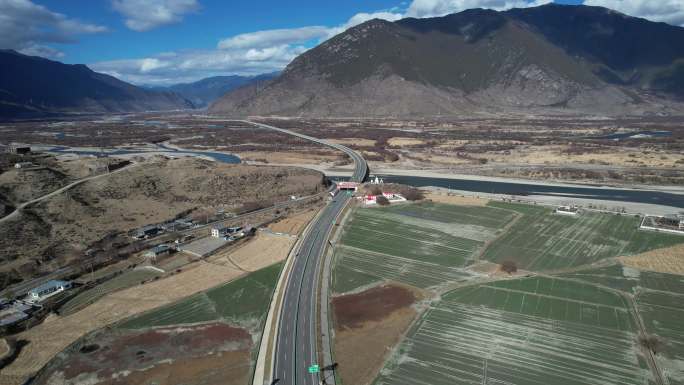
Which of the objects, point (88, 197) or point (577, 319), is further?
A: point (88, 197)

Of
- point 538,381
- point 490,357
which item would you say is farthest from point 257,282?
point 538,381

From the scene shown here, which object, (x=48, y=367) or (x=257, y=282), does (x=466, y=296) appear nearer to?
(x=257, y=282)

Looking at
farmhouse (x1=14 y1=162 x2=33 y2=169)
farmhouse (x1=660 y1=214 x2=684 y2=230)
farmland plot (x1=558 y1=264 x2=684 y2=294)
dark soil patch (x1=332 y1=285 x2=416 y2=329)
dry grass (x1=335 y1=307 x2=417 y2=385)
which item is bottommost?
dry grass (x1=335 y1=307 x2=417 y2=385)

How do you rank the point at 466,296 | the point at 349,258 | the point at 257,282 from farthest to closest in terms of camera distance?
the point at 349,258 → the point at 257,282 → the point at 466,296

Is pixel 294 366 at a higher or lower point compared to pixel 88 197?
lower

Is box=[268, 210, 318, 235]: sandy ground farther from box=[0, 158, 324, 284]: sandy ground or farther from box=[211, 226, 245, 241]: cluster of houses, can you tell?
box=[0, 158, 324, 284]: sandy ground

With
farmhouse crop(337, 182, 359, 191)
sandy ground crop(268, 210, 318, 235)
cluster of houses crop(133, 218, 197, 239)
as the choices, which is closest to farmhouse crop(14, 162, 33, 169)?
cluster of houses crop(133, 218, 197, 239)
